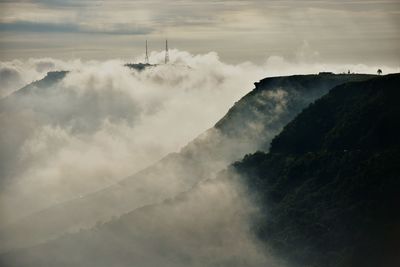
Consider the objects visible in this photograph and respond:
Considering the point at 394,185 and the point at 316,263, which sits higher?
the point at 394,185

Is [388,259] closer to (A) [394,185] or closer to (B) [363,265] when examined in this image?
(B) [363,265]

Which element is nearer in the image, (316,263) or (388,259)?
(388,259)

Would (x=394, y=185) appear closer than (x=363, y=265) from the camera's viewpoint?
No

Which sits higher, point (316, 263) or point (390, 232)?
point (390, 232)

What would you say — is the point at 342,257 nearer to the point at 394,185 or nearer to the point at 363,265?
the point at 363,265

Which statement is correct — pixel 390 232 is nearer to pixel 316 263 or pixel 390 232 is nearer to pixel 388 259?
pixel 388 259

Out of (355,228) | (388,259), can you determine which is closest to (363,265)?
(388,259)

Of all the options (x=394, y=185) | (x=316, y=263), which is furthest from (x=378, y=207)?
(x=316, y=263)
